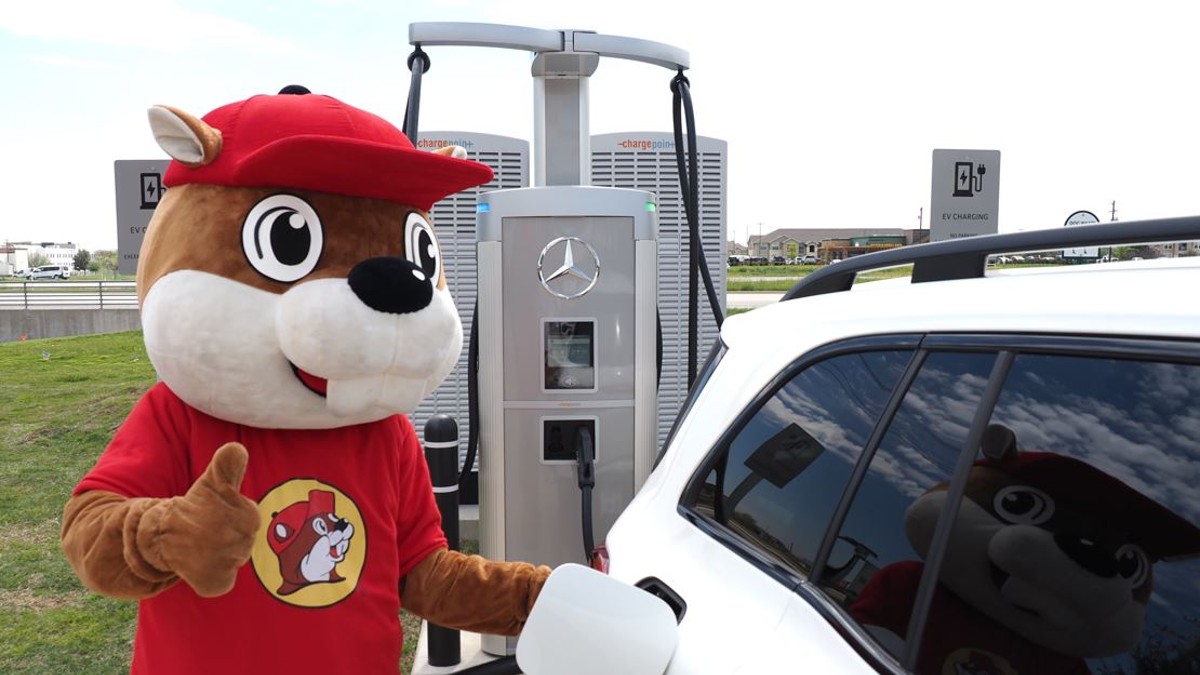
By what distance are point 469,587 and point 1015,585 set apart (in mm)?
1523

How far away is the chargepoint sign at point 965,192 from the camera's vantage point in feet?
19.8

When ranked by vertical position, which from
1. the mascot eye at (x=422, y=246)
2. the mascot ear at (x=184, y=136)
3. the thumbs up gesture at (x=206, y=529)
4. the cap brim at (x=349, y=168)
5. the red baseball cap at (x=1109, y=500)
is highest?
the mascot ear at (x=184, y=136)

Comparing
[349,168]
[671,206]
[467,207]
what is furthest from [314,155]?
[671,206]

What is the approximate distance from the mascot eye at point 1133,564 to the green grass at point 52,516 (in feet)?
12.4

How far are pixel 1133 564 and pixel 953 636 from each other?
0.72ft

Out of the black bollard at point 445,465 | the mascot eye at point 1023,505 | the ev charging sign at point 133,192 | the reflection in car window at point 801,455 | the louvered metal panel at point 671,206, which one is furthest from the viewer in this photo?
the louvered metal panel at point 671,206

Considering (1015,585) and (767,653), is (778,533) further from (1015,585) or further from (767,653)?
(1015,585)

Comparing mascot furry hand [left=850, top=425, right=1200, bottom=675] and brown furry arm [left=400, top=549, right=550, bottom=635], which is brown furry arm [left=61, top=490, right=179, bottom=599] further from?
mascot furry hand [left=850, top=425, right=1200, bottom=675]

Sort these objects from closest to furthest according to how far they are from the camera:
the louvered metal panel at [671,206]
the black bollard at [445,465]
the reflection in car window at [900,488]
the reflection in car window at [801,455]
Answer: the reflection in car window at [900,488], the reflection in car window at [801,455], the black bollard at [445,465], the louvered metal panel at [671,206]

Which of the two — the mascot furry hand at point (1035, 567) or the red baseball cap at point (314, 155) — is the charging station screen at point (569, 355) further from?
the mascot furry hand at point (1035, 567)

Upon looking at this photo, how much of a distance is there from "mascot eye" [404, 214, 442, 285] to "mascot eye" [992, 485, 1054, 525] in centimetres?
145

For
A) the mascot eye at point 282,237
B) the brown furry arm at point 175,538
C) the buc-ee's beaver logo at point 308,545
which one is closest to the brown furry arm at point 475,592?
the buc-ee's beaver logo at point 308,545

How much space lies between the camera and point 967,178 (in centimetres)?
610

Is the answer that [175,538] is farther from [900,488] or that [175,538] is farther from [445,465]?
[445,465]
